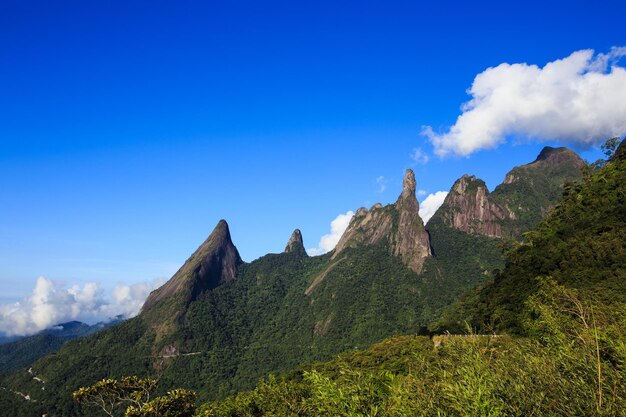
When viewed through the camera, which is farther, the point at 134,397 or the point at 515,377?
the point at 134,397

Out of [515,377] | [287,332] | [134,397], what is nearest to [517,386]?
[515,377]

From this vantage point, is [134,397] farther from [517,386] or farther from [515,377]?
[517,386]

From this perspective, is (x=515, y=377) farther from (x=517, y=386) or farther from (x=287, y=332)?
(x=287, y=332)

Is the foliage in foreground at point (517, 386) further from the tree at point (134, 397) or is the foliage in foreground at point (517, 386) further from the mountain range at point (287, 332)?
the mountain range at point (287, 332)

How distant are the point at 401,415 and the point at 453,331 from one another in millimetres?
58642

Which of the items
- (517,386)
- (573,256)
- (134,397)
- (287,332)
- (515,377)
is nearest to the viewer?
(517,386)

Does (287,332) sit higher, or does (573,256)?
(573,256)

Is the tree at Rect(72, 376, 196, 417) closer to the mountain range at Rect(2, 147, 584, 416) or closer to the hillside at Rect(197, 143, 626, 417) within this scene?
the hillside at Rect(197, 143, 626, 417)

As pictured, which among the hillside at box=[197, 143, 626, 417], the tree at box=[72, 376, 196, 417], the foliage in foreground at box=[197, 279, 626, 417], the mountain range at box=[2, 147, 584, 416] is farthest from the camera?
the mountain range at box=[2, 147, 584, 416]

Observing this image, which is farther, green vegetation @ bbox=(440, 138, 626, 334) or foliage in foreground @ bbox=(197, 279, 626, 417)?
green vegetation @ bbox=(440, 138, 626, 334)

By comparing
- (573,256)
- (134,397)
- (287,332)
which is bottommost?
(287,332)

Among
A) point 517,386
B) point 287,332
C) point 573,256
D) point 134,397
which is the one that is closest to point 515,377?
point 517,386

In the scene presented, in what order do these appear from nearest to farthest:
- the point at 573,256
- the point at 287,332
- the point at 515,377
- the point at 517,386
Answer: the point at 517,386 < the point at 515,377 < the point at 573,256 < the point at 287,332

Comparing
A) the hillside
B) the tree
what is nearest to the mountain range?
the tree
